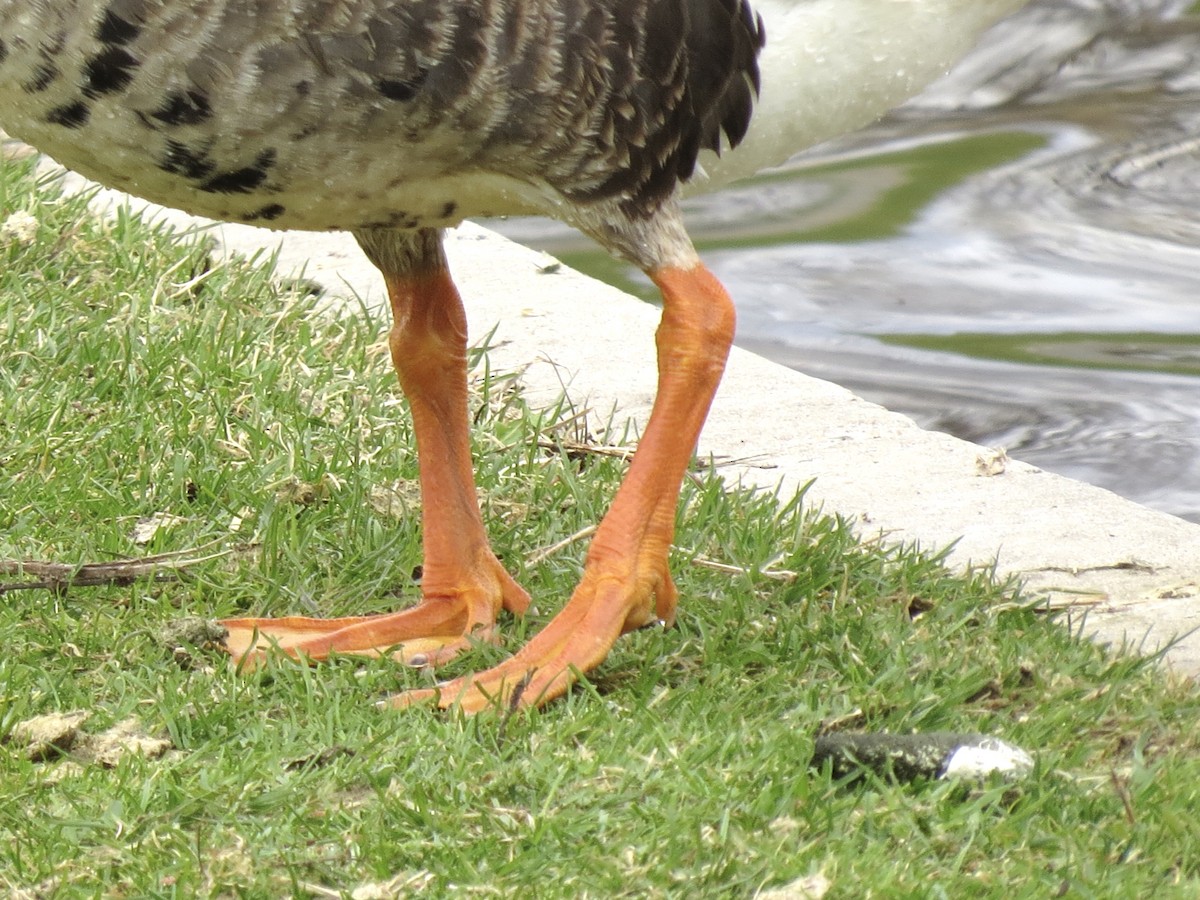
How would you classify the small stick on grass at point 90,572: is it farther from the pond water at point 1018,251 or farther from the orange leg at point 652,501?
the pond water at point 1018,251

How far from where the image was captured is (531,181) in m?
3.65

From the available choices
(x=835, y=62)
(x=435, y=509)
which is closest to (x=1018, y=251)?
(x=835, y=62)

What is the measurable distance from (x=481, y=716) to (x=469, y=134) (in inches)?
44.4

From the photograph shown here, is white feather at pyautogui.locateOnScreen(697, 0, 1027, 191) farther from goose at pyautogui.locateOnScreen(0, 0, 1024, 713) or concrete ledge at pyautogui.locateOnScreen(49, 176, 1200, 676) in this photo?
concrete ledge at pyautogui.locateOnScreen(49, 176, 1200, 676)

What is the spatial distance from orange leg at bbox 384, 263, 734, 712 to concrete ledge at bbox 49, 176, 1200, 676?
2.85 feet

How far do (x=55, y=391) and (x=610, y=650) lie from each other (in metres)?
2.07

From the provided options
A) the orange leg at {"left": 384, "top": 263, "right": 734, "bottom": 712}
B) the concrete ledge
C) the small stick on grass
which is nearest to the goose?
the orange leg at {"left": 384, "top": 263, "right": 734, "bottom": 712}

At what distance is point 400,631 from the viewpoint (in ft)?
13.4

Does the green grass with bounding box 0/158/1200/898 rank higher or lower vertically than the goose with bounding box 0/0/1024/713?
lower

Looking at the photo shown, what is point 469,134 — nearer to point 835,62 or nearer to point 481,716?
point 835,62

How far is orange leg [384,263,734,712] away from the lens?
378 cm

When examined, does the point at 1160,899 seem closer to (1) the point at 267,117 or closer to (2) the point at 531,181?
(2) the point at 531,181

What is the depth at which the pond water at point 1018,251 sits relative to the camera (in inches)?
263

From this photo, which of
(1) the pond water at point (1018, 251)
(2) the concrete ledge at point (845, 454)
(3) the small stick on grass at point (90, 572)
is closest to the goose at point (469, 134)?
(3) the small stick on grass at point (90, 572)
